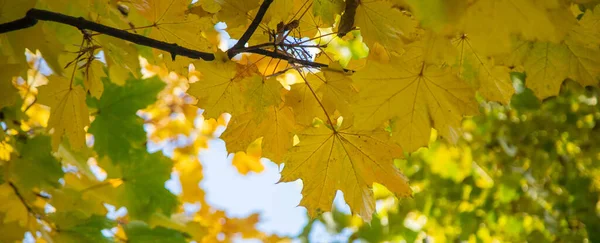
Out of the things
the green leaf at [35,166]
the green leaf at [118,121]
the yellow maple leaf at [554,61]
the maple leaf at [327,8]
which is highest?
the green leaf at [118,121]

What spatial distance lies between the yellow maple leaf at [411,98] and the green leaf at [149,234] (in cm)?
80

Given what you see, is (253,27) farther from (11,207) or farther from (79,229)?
(11,207)

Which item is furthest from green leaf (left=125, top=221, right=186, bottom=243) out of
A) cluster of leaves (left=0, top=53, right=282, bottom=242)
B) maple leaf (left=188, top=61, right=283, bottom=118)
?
maple leaf (left=188, top=61, right=283, bottom=118)

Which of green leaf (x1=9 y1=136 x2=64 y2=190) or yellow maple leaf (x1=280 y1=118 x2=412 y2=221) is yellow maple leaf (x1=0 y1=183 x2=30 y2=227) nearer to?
green leaf (x1=9 y1=136 x2=64 y2=190)

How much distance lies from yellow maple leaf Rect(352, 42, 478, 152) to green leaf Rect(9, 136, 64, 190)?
0.91m

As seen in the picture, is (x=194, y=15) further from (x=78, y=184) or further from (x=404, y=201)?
(x=404, y=201)

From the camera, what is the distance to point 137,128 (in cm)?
139

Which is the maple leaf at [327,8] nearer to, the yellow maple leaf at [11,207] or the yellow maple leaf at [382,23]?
the yellow maple leaf at [382,23]

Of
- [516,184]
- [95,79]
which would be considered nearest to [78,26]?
[95,79]

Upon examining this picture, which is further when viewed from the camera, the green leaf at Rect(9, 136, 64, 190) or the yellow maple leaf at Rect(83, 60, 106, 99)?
the green leaf at Rect(9, 136, 64, 190)

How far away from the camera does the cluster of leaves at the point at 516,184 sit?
181cm

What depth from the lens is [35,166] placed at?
1.28 metres

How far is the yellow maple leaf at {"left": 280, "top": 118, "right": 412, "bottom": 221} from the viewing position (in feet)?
2.93

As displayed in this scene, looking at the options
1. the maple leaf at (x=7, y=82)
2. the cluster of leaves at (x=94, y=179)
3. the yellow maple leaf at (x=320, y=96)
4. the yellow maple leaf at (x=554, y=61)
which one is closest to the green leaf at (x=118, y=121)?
the cluster of leaves at (x=94, y=179)
